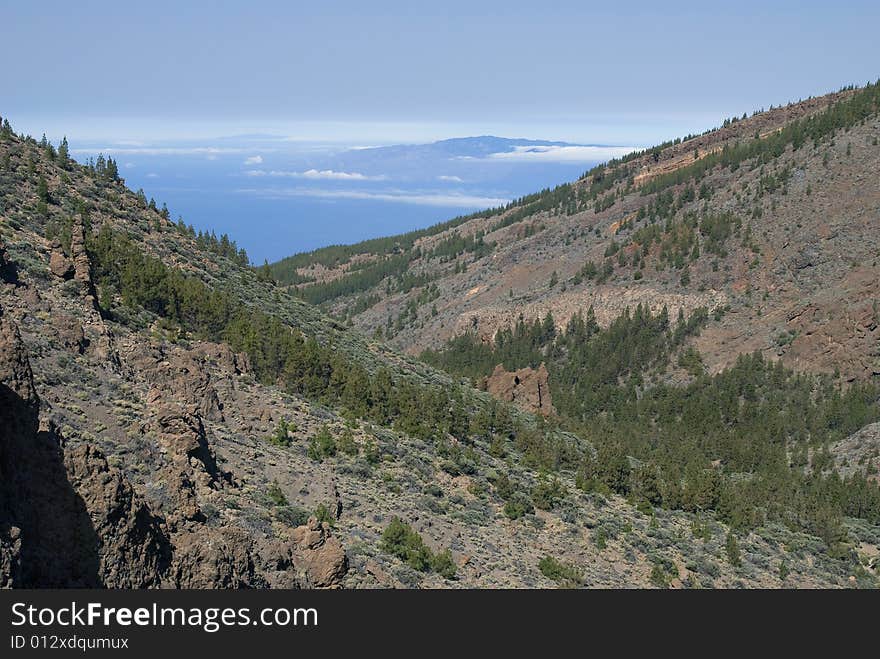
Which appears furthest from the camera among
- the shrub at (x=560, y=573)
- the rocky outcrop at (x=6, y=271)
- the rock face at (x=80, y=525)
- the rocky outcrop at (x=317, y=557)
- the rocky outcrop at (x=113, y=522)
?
the rocky outcrop at (x=6, y=271)

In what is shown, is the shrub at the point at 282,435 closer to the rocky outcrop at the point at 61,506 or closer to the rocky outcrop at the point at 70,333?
the rocky outcrop at the point at 70,333

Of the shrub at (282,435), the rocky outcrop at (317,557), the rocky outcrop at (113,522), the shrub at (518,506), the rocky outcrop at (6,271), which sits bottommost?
the shrub at (518,506)

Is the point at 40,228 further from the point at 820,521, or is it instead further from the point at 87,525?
the point at 820,521

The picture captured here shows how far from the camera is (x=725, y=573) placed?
121 feet

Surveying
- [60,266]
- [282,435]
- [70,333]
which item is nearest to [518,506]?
[282,435]

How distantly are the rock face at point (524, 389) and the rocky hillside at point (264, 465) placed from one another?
10665mm

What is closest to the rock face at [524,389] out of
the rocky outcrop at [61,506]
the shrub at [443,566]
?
the shrub at [443,566]

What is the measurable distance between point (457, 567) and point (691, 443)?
1809 inches

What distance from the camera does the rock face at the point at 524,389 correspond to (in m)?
76.1

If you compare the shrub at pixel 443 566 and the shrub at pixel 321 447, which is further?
the shrub at pixel 321 447

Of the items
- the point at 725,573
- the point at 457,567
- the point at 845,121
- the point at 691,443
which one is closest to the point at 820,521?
the point at 725,573

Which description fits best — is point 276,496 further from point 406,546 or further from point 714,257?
point 714,257

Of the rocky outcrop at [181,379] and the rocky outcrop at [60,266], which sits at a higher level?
the rocky outcrop at [60,266]

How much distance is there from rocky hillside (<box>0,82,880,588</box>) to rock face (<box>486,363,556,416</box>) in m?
10.7
